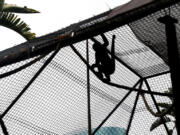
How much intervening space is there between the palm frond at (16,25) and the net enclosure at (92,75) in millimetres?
5250

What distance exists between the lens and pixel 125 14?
4.82 meters

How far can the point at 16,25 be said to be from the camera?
12.1 metres

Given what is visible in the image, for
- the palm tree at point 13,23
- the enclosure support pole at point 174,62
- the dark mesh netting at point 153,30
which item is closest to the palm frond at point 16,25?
the palm tree at point 13,23

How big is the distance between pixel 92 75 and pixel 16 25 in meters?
5.65

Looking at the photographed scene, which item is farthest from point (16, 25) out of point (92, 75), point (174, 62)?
point (174, 62)

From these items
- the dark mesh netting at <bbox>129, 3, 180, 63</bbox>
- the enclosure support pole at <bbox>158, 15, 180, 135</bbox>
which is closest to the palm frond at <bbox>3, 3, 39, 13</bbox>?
the dark mesh netting at <bbox>129, 3, 180, 63</bbox>

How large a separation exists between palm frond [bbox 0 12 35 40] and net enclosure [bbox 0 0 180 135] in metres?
5.25

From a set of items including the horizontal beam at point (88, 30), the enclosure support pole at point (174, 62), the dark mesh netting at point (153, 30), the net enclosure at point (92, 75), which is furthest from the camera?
the dark mesh netting at point (153, 30)

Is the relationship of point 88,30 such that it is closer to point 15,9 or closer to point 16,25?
point 16,25

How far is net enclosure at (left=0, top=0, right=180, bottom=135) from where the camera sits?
5211 mm

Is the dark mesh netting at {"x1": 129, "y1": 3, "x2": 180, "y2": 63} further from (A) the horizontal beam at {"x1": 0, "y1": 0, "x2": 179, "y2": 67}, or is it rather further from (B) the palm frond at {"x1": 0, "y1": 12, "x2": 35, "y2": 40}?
(B) the palm frond at {"x1": 0, "y1": 12, "x2": 35, "y2": 40}

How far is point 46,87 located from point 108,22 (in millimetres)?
2297

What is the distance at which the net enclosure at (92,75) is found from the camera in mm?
5211

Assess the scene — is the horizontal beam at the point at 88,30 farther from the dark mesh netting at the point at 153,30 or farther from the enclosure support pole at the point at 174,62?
the dark mesh netting at the point at 153,30
